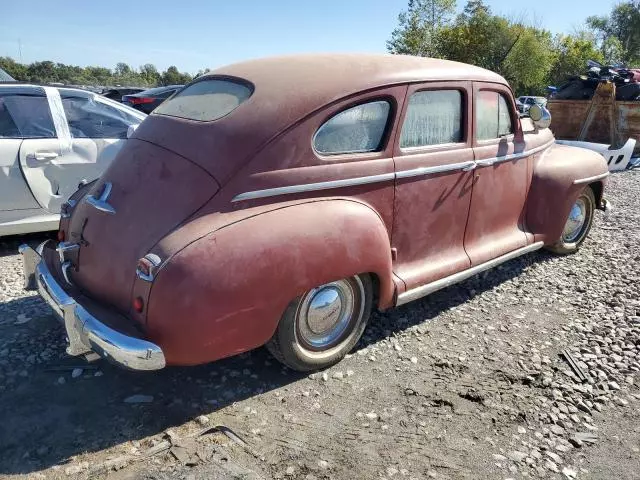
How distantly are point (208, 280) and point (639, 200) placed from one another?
24.5 feet

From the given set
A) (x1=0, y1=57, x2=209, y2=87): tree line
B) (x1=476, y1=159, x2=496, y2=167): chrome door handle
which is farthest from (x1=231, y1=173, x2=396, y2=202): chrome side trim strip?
(x1=0, y1=57, x2=209, y2=87): tree line

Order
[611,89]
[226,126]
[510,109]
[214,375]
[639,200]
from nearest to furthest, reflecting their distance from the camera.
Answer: [226,126], [214,375], [510,109], [639,200], [611,89]

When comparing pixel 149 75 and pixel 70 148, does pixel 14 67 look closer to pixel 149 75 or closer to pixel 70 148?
pixel 149 75

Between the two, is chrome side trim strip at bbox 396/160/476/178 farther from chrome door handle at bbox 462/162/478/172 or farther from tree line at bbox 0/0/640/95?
tree line at bbox 0/0/640/95

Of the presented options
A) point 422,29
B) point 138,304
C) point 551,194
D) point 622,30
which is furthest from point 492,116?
point 622,30

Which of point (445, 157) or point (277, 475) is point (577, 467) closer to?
point (277, 475)

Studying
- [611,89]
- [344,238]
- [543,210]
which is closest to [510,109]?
[543,210]

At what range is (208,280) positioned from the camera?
7.78ft

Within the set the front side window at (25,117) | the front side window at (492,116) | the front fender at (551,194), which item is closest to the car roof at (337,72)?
the front side window at (492,116)

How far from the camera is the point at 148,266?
2391 mm

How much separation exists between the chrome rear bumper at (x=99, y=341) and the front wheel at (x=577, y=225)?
13.5 feet

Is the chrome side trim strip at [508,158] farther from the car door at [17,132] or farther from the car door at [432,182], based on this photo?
the car door at [17,132]

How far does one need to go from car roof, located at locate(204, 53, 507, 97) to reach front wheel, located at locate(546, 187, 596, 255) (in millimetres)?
2218

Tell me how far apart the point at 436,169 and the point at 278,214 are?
4.32 feet
